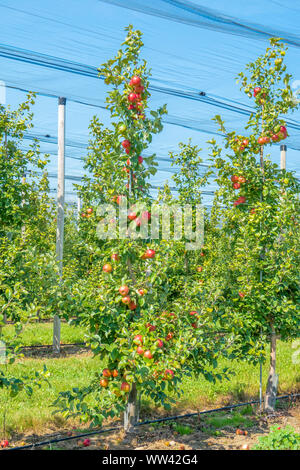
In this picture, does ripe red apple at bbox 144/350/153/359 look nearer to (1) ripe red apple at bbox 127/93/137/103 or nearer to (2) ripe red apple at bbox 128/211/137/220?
(2) ripe red apple at bbox 128/211/137/220

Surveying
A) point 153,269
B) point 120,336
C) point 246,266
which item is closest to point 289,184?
point 246,266

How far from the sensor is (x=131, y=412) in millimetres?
4145

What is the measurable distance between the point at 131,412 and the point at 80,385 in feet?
5.47

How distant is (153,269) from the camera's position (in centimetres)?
380

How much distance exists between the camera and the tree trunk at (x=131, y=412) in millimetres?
4133

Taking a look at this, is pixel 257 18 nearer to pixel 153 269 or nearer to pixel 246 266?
pixel 246 266

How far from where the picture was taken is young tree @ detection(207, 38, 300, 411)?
4.80m

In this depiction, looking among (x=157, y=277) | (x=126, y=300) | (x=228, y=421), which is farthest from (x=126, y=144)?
(x=228, y=421)

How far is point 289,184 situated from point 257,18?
217cm
